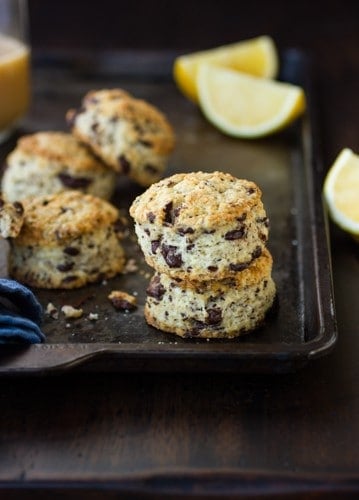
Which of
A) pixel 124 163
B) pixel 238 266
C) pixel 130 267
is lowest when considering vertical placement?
pixel 130 267

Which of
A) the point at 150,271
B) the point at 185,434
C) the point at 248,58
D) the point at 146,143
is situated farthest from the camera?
the point at 248,58

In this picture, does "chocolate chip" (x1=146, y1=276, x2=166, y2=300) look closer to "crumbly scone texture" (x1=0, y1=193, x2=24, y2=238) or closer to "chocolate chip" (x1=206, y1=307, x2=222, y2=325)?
"chocolate chip" (x1=206, y1=307, x2=222, y2=325)

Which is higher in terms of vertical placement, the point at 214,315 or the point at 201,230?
the point at 201,230

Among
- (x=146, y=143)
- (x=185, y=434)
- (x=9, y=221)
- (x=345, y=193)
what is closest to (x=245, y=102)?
(x=146, y=143)

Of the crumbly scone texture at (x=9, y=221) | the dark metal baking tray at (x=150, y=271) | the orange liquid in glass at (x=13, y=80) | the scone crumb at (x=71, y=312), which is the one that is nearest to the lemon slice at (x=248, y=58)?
the dark metal baking tray at (x=150, y=271)

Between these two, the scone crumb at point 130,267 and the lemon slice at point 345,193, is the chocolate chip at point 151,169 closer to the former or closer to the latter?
the scone crumb at point 130,267

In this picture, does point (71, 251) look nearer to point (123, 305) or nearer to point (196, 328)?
point (123, 305)

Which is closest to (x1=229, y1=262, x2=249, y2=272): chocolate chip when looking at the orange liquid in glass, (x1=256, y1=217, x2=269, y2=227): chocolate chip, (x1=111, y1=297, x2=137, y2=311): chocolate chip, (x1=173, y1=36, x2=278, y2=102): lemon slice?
(x1=256, y1=217, x2=269, y2=227): chocolate chip
